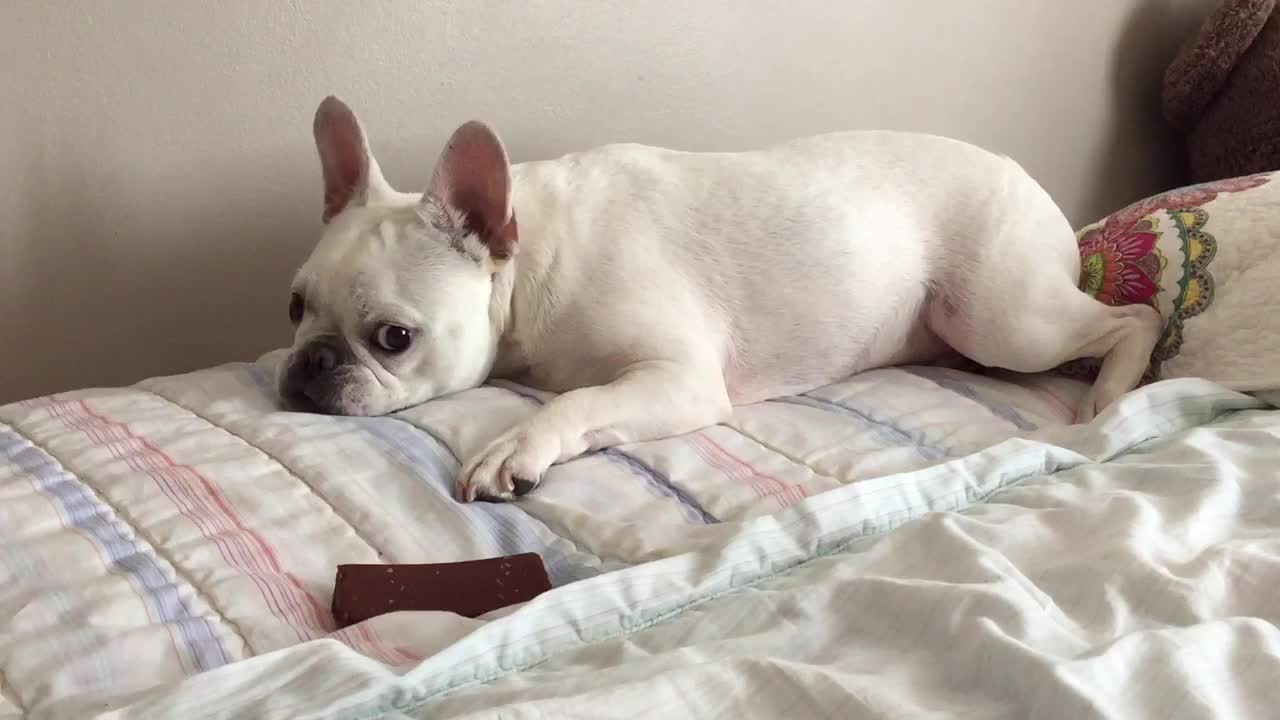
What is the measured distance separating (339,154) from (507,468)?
546mm

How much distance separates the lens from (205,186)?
4.55ft

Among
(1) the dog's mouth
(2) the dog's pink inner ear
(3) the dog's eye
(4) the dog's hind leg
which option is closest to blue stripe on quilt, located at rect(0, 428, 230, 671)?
(1) the dog's mouth

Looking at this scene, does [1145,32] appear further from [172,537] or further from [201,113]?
[172,537]

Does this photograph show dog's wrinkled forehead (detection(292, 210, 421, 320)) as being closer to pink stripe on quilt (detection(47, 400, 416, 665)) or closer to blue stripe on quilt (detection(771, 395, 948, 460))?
pink stripe on quilt (detection(47, 400, 416, 665))

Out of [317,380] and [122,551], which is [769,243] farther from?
[122,551]

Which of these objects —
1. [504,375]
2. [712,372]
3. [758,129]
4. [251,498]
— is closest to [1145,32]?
[758,129]

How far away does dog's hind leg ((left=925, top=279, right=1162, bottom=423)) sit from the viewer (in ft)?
4.76

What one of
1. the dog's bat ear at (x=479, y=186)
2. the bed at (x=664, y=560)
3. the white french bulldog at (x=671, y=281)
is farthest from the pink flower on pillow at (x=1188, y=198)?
the dog's bat ear at (x=479, y=186)

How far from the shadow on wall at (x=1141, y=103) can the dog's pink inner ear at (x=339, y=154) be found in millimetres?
1765

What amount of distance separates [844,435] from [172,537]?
730 mm

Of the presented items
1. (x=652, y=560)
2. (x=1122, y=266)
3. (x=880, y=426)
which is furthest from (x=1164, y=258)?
(x=652, y=560)

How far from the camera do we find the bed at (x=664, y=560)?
612mm

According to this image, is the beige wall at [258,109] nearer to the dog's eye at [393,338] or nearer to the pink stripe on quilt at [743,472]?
the dog's eye at [393,338]

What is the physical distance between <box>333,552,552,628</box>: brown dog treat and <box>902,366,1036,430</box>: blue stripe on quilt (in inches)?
29.1
